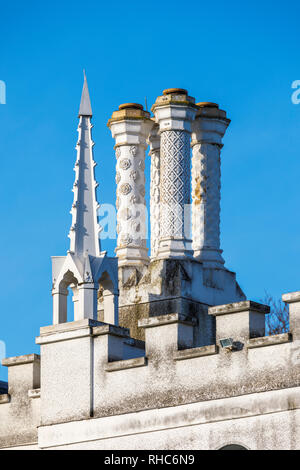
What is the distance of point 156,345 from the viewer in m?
22.2

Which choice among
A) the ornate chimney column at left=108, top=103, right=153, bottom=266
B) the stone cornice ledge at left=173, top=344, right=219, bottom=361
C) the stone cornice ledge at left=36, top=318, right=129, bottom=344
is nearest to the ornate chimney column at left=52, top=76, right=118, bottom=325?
the stone cornice ledge at left=36, top=318, right=129, bottom=344

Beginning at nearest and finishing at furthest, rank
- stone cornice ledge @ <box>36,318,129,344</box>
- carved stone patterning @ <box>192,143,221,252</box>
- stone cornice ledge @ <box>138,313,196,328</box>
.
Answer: stone cornice ledge @ <box>138,313,196,328</box>, stone cornice ledge @ <box>36,318,129,344</box>, carved stone patterning @ <box>192,143,221,252</box>

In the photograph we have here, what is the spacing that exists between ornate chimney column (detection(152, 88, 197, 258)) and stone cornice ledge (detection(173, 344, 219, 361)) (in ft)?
23.5

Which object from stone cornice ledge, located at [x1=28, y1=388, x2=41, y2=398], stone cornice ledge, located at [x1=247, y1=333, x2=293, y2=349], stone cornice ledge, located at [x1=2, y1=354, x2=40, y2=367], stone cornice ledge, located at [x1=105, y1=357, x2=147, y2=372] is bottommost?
stone cornice ledge, located at [x1=28, y1=388, x2=41, y2=398]

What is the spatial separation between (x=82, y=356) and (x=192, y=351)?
2.48 meters

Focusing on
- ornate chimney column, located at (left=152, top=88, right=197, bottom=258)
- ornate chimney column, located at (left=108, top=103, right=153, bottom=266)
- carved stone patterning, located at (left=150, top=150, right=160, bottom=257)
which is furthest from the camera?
carved stone patterning, located at (left=150, top=150, right=160, bottom=257)

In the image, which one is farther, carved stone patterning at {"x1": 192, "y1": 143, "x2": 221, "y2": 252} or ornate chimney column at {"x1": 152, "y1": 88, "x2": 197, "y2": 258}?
carved stone patterning at {"x1": 192, "y1": 143, "x2": 221, "y2": 252}

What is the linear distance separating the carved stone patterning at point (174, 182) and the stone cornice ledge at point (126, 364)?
21.6 feet

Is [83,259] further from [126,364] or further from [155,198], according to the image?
[155,198]

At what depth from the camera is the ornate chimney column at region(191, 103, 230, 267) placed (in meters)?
30.0

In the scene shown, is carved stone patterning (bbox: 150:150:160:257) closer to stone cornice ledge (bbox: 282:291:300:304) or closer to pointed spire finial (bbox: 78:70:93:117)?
pointed spire finial (bbox: 78:70:93:117)

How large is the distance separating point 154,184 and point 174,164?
178 cm

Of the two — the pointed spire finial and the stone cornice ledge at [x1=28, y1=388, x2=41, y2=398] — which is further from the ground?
the pointed spire finial

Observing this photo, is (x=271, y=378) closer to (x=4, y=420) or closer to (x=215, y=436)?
(x=215, y=436)
